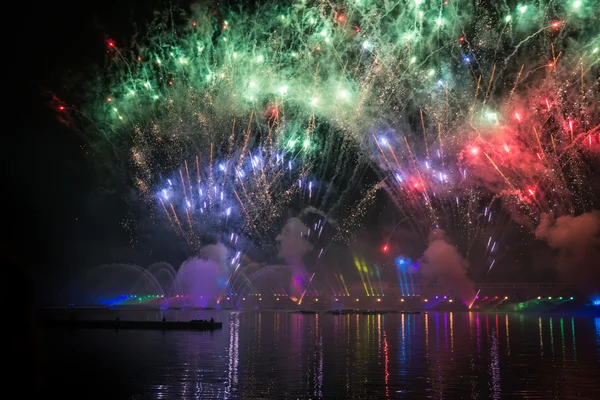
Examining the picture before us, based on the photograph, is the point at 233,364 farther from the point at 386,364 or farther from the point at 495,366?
the point at 495,366

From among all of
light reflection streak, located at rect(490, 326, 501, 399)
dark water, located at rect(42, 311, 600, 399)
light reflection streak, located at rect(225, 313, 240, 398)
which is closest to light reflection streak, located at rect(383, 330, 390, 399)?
dark water, located at rect(42, 311, 600, 399)

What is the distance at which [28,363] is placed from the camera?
11.0 ft

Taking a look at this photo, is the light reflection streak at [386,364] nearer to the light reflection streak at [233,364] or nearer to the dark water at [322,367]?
the dark water at [322,367]

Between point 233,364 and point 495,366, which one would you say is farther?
point 233,364

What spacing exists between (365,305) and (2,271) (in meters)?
96.0

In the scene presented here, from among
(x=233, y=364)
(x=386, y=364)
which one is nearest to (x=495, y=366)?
(x=386, y=364)

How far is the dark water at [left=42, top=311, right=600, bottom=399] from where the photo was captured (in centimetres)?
1883

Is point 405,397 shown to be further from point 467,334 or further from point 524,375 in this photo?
point 467,334

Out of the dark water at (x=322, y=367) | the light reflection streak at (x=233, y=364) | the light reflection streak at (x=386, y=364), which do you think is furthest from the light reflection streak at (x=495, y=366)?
the light reflection streak at (x=233, y=364)

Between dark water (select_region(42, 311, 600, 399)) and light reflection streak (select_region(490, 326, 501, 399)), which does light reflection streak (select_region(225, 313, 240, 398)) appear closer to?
dark water (select_region(42, 311, 600, 399))

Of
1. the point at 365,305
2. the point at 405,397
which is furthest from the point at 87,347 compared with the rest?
the point at 365,305

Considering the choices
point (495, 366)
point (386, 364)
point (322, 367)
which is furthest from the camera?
point (386, 364)

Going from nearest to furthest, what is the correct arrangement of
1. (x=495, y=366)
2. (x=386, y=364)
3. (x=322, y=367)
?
(x=322, y=367) → (x=495, y=366) → (x=386, y=364)

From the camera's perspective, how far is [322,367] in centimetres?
2441
